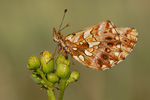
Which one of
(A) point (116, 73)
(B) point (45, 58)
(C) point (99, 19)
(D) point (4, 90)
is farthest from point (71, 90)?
(B) point (45, 58)

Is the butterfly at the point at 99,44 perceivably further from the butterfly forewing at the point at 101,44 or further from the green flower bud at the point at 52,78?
the green flower bud at the point at 52,78

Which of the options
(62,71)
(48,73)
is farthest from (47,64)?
(62,71)

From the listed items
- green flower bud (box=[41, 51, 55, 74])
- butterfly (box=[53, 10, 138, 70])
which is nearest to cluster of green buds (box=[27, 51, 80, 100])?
green flower bud (box=[41, 51, 55, 74])

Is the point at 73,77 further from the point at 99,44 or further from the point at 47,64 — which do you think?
the point at 99,44

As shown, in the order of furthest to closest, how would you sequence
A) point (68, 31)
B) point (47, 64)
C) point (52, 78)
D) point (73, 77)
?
point (68, 31) < point (73, 77) < point (47, 64) < point (52, 78)

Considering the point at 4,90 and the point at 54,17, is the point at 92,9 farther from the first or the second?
the point at 4,90

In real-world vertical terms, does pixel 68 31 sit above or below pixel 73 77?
below

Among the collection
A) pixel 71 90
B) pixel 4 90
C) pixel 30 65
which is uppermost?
pixel 30 65
